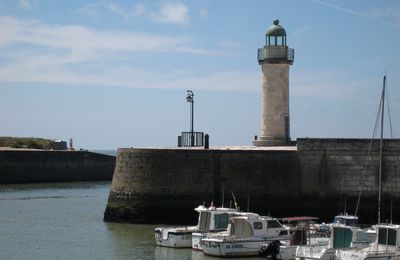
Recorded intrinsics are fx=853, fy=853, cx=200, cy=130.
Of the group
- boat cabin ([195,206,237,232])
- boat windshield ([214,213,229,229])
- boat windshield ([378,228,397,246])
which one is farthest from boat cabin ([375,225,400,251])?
boat windshield ([214,213,229,229])

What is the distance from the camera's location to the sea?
76.6 feet

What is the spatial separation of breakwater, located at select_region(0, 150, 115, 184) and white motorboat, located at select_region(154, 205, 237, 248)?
34235 millimetres

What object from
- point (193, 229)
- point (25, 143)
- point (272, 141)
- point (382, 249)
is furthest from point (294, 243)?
point (25, 143)

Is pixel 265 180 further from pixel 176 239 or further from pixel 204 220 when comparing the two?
pixel 176 239

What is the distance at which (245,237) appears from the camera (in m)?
23.1

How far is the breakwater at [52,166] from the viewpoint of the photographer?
57.6m

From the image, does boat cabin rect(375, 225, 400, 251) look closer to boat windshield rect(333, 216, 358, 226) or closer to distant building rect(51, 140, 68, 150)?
boat windshield rect(333, 216, 358, 226)

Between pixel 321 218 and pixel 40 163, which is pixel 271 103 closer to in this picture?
pixel 321 218

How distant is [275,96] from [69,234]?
33.9 feet

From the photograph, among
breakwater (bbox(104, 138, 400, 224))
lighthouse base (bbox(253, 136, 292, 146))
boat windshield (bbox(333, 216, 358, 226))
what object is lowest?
boat windshield (bbox(333, 216, 358, 226))

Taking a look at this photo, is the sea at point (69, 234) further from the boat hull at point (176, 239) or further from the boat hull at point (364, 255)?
the boat hull at point (364, 255)

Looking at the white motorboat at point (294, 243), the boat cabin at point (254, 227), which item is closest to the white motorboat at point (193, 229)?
the boat cabin at point (254, 227)

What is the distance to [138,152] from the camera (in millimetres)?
29828

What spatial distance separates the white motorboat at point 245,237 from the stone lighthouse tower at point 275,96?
401 inches
